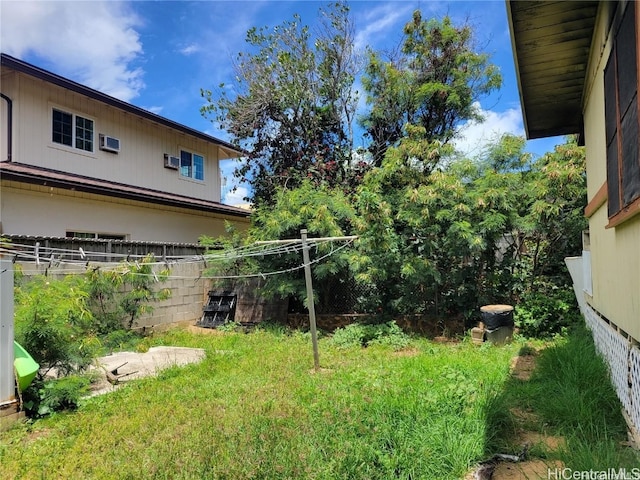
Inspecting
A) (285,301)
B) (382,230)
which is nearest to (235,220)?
(285,301)

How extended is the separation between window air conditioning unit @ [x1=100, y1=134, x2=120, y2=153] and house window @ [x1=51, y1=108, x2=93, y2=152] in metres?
0.25

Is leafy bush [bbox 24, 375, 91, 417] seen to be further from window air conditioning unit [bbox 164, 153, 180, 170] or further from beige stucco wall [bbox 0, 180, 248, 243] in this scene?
window air conditioning unit [bbox 164, 153, 180, 170]

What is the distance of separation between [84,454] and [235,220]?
32.2 feet

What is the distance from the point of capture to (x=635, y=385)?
107 inches

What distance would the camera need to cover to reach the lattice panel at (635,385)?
2.66 m

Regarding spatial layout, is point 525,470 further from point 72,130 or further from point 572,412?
point 72,130

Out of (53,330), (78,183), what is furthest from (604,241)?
(78,183)

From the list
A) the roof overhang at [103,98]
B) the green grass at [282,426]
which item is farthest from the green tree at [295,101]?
the green grass at [282,426]

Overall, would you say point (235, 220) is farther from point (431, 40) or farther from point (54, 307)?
point (54, 307)

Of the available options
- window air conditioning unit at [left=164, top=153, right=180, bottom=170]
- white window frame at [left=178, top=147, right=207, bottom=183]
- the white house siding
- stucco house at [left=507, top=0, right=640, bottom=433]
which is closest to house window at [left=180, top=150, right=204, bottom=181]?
white window frame at [left=178, top=147, right=207, bottom=183]

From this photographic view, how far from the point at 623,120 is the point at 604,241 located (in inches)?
60.6

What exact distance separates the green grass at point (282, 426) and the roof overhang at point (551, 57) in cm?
304

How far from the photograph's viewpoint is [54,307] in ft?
13.9

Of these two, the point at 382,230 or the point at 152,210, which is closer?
the point at 382,230
